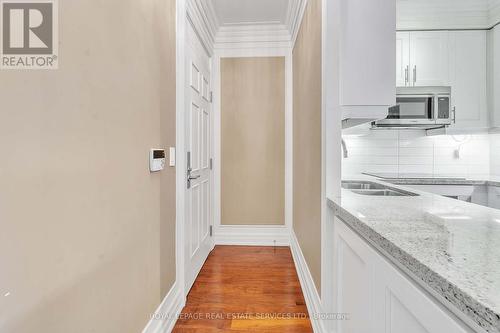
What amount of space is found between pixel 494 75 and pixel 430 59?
0.63m

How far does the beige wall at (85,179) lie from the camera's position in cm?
69

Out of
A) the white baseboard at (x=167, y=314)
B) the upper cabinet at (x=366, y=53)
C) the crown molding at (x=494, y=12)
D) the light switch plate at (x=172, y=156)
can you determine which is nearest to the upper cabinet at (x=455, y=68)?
the crown molding at (x=494, y=12)

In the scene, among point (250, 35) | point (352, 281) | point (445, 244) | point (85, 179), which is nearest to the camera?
point (445, 244)

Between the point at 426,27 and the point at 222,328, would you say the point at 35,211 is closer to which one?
the point at 222,328

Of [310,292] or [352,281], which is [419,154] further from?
[352,281]

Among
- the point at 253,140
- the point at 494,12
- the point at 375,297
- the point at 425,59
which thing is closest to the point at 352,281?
the point at 375,297

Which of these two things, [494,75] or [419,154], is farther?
[419,154]

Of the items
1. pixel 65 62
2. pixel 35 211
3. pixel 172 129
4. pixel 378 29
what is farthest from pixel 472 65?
pixel 35 211

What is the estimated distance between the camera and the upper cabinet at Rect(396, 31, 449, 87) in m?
2.90

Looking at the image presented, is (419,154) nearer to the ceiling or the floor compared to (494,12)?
nearer to the floor

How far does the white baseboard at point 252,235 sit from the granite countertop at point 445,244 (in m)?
2.23
